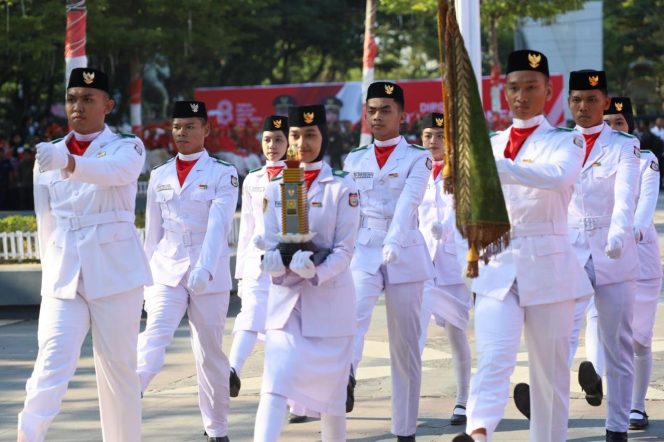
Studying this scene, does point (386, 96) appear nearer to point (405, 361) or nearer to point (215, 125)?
point (405, 361)

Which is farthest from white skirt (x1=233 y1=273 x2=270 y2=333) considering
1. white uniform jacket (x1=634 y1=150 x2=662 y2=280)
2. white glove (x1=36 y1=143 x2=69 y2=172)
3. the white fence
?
the white fence

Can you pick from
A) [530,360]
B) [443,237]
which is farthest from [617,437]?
[443,237]

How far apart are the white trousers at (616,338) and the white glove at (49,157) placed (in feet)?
10.8

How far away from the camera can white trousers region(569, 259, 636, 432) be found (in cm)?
809

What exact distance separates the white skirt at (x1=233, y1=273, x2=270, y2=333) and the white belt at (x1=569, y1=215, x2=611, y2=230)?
91.6 inches

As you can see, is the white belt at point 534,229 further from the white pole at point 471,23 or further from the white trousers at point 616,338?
the white pole at point 471,23

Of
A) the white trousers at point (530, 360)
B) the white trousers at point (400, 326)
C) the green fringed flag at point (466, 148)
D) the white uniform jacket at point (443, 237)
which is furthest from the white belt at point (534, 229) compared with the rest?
the white uniform jacket at point (443, 237)

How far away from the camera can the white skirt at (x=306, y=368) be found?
6445 mm

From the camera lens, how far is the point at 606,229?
820 cm

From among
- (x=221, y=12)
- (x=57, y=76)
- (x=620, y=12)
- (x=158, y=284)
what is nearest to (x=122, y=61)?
(x=57, y=76)

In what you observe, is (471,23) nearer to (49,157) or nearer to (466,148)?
(466,148)

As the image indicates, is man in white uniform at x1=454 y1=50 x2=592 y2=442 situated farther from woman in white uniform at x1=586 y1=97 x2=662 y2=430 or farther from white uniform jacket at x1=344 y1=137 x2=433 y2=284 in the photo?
woman in white uniform at x1=586 y1=97 x2=662 y2=430

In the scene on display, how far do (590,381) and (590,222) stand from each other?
3.48 feet

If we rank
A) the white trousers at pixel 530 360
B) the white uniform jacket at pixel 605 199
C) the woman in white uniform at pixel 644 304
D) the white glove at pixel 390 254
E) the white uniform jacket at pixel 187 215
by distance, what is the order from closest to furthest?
the white trousers at pixel 530 360 → the white glove at pixel 390 254 → the white uniform jacket at pixel 605 199 → the white uniform jacket at pixel 187 215 → the woman in white uniform at pixel 644 304
